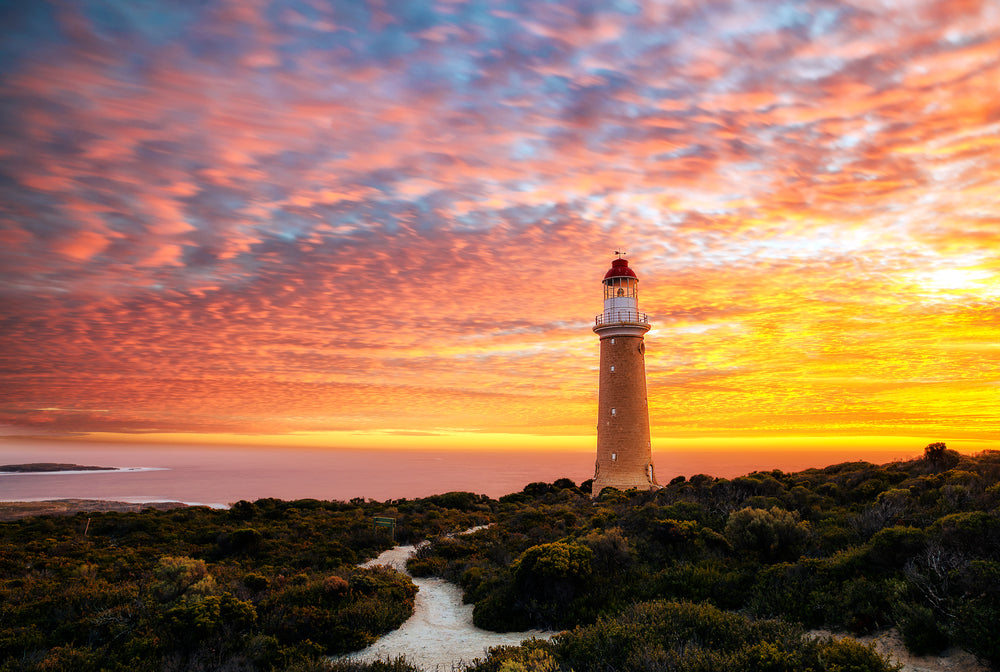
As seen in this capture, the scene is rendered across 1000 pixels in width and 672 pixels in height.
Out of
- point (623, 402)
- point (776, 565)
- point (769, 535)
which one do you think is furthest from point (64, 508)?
point (776, 565)

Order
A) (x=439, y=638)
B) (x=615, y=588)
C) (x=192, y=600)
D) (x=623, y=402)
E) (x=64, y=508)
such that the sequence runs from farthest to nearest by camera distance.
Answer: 1. (x=64, y=508)
2. (x=623, y=402)
3. (x=615, y=588)
4. (x=439, y=638)
5. (x=192, y=600)

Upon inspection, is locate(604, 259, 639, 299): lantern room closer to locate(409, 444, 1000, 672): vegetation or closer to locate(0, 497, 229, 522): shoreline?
locate(409, 444, 1000, 672): vegetation

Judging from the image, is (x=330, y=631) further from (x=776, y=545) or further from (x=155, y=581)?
(x=776, y=545)

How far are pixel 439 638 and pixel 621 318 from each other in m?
19.4

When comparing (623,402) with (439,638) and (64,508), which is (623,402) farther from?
(64,508)

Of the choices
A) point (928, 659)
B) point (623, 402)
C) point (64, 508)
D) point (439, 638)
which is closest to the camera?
point (928, 659)

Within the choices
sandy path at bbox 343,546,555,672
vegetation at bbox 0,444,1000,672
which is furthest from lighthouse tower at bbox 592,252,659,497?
sandy path at bbox 343,546,555,672

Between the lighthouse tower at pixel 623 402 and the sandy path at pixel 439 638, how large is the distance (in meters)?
15.0

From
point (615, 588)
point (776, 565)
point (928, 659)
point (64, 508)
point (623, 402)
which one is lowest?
point (64, 508)

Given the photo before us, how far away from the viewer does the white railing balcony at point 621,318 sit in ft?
86.4

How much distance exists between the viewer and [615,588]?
10.5m

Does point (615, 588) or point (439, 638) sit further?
point (615, 588)

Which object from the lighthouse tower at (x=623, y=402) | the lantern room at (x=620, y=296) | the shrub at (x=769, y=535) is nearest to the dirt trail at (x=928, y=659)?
the shrub at (x=769, y=535)

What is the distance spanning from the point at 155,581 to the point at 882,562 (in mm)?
14845
